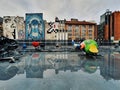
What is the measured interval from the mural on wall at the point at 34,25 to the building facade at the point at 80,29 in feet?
113

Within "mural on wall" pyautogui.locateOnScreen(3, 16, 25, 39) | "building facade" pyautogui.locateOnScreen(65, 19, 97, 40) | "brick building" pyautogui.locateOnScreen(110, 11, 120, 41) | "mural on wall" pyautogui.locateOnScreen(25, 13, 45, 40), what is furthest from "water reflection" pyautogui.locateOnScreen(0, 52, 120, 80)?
"building facade" pyautogui.locateOnScreen(65, 19, 97, 40)

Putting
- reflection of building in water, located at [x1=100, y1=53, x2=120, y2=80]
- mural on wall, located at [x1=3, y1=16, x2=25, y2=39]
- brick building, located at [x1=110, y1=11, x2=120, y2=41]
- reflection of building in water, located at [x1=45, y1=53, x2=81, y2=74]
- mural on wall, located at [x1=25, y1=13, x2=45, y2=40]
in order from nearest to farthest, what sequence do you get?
1. reflection of building in water, located at [x1=100, y1=53, x2=120, y2=80]
2. reflection of building in water, located at [x1=45, y1=53, x2=81, y2=74]
3. mural on wall, located at [x1=25, y1=13, x2=45, y2=40]
4. mural on wall, located at [x1=3, y1=16, x2=25, y2=39]
5. brick building, located at [x1=110, y1=11, x2=120, y2=41]

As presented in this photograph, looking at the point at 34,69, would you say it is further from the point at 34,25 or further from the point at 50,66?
the point at 34,25

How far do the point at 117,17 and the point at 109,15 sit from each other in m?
2.99

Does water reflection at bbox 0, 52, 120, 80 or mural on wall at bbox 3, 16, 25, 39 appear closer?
water reflection at bbox 0, 52, 120, 80

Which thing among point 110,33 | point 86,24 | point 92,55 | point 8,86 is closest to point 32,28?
point 92,55

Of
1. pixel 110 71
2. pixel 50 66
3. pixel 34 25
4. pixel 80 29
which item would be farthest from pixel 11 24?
pixel 110 71

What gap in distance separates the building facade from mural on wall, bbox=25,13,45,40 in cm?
3455

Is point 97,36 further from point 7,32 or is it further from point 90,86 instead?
point 90,86

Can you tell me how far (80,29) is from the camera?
72.4m

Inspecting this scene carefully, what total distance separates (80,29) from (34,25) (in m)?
40.1

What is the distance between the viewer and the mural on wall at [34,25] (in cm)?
3325

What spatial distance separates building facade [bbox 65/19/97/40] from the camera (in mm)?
70688

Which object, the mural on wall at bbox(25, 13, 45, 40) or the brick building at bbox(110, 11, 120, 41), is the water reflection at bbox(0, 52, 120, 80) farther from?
the brick building at bbox(110, 11, 120, 41)
